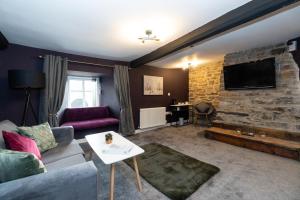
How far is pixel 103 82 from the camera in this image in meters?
4.71

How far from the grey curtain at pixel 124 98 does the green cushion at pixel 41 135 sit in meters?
2.10

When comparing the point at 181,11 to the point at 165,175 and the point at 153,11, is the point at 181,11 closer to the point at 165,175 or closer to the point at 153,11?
the point at 153,11

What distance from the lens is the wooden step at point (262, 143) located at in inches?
100

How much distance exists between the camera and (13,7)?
1.72 m

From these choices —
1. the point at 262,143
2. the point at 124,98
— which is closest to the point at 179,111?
the point at 124,98

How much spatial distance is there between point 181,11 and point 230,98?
9.97 feet

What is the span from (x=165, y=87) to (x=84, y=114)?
9.55 feet

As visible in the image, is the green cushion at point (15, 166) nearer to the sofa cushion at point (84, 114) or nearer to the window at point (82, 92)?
the sofa cushion at point (84, 114)

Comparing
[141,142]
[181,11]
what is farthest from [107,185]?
[181,11]

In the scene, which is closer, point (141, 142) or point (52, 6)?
point (52, 6)

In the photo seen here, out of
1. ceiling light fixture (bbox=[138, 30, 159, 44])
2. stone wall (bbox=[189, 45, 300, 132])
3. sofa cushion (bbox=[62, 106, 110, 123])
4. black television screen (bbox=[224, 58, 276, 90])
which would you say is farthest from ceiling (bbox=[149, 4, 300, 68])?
sofa cushion (bbox=[62, 106, 110, 123])

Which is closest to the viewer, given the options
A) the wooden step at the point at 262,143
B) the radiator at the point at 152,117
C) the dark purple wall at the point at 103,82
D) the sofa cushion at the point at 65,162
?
the sofa cushion at the point at 65,162

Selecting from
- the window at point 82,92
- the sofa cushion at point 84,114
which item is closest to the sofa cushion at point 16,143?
the sofa cushion at point 84,114

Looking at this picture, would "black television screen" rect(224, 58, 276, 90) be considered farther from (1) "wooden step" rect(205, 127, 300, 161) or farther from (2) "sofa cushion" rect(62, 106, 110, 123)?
(2) "sofa cushion" rect(62, 106, 110, 123)
